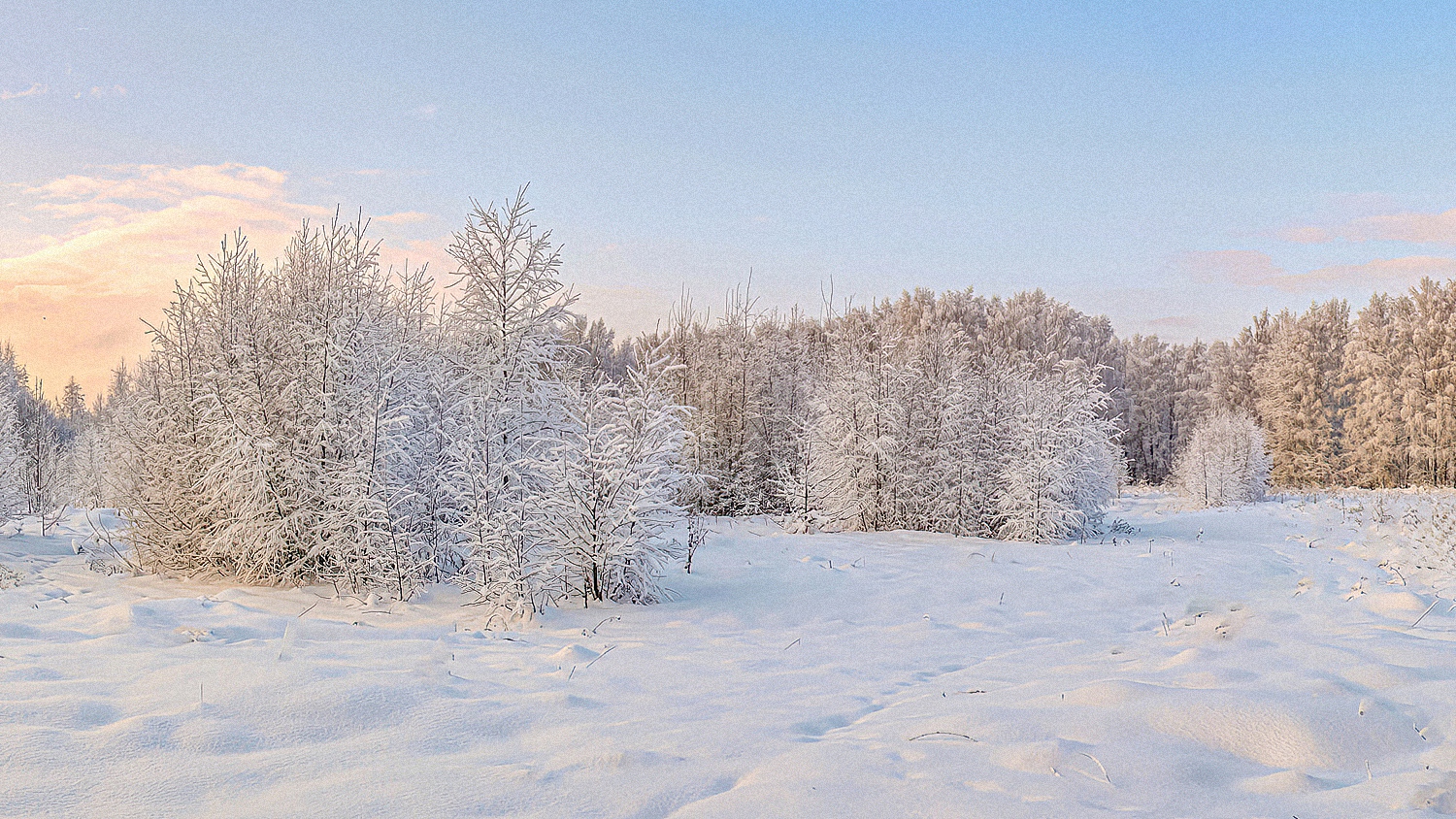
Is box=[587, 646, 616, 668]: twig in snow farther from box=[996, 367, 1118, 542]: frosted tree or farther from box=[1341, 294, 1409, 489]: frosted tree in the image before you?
box=[1341, 294, 1409, 489]: frosted tree

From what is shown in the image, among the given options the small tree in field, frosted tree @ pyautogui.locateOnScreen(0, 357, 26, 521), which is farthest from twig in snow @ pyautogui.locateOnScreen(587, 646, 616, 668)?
the small tree in field

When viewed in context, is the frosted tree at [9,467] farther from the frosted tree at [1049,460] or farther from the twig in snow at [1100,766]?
the twig in snow at [1100,766]

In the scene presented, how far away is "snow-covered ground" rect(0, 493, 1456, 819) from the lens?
269 centimetres

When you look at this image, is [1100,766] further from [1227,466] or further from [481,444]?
[1227,466]

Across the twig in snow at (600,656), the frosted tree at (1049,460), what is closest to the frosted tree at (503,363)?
the twig in snow at (600,656)

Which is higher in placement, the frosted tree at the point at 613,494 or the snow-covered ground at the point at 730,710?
the frosted tree at the point at 613,494

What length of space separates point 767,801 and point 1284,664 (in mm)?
3436

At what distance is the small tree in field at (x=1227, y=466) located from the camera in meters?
29.8

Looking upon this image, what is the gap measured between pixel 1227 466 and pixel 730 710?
104ft

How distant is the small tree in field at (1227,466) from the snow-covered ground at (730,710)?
25.7m

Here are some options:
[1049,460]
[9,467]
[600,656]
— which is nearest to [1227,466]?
[1049,460]

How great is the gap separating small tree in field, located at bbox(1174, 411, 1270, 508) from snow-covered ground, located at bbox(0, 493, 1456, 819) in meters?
25.7

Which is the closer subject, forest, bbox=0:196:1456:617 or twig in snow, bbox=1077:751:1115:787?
twig in snow, bbox=1077:751:1115:787

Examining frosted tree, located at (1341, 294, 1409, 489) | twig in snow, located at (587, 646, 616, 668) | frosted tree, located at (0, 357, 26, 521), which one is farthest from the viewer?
frosted tree, located at (1341, 294, 1409, 489)
